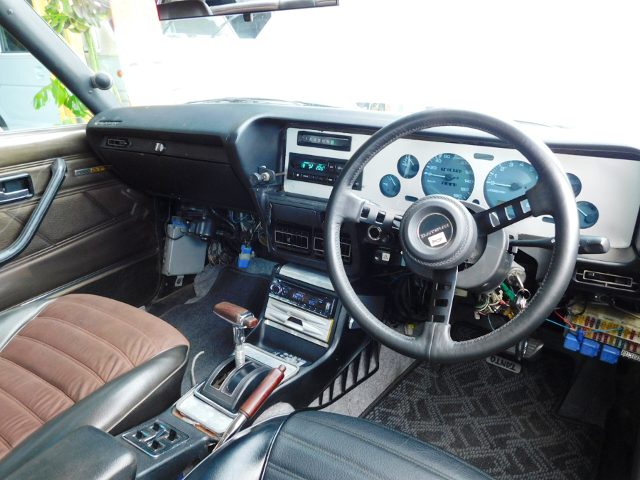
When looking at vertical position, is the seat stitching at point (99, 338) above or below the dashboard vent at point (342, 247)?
below

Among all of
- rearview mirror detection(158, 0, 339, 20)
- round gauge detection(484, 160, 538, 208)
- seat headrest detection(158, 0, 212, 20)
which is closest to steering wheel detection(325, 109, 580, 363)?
round gauge detection(484, 160, 538, 208)

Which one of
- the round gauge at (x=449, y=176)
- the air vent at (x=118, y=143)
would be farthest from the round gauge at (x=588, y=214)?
the air vent at (x=118, y=143)

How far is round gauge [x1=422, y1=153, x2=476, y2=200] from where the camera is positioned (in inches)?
51.1

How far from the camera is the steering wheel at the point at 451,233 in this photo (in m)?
0.82

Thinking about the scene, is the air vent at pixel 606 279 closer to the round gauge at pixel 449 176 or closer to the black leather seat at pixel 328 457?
the round gauge at pixel 449 176

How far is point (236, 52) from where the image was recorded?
6.08ft

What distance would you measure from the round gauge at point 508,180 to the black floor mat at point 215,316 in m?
1.14

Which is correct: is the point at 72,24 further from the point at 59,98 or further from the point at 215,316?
the point at 215,316

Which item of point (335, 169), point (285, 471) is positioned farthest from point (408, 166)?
point (285, 471)

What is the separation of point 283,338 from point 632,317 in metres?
1.17

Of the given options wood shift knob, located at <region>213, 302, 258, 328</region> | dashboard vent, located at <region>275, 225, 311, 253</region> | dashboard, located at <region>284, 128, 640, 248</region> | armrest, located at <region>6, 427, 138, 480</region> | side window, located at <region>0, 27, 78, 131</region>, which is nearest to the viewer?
armrest, located at <region>6, 427, 138, 480</region>

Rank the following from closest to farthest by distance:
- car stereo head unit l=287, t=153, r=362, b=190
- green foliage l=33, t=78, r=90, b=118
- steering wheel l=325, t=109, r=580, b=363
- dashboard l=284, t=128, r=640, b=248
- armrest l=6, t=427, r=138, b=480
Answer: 1. armrest l=6, t=427, r=138, b=480
2. steering wheel l=325, t=109, r=580, b=363
3. dashboard l=284, t=128, r=640, b=248
4. car stereo head unit l=287, t=153, r=362, b=190
5. green foliage l=33, t=78, r=90, b=118

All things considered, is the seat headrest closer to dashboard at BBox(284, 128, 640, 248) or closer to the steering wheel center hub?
dashboard at BBox(284, 128, 640, 248)

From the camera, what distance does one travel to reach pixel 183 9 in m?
1.59
